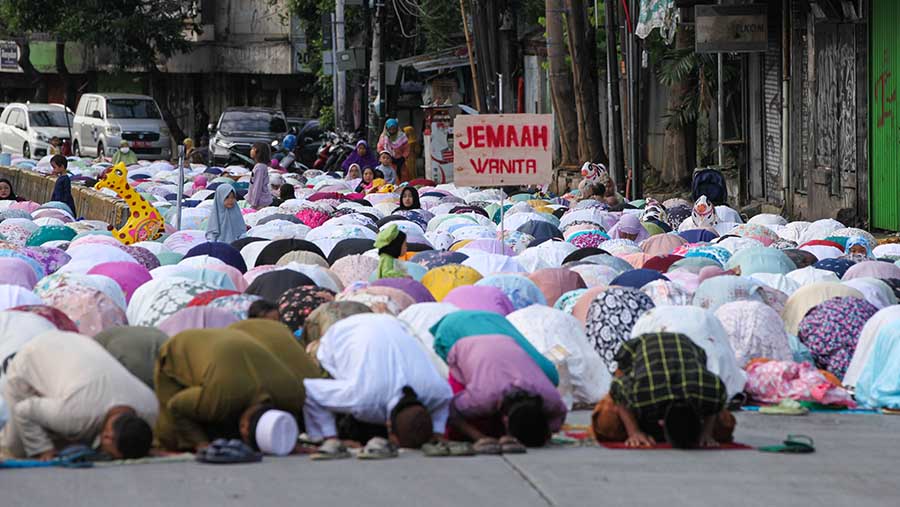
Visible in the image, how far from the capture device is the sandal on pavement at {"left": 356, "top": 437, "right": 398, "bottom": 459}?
8.42m

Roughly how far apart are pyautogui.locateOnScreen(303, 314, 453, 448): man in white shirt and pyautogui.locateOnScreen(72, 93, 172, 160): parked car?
3201cm

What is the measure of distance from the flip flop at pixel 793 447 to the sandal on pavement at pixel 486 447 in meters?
1.44

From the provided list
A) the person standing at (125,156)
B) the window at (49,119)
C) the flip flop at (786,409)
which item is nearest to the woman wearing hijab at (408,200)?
the flip flop at (786,409)

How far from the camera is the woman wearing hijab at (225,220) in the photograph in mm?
17375

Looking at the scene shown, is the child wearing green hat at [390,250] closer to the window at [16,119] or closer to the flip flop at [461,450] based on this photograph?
the flip flop at [461,450]

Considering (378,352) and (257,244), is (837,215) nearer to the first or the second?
(257,244)

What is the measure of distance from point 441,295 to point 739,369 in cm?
276

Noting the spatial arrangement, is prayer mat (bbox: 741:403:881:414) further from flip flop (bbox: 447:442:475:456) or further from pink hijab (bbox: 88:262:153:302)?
pink hijab (bbox: 88:262:153:302)

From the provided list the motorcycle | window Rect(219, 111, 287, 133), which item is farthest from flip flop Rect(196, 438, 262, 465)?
window Rect(219, 111, 287, 133)

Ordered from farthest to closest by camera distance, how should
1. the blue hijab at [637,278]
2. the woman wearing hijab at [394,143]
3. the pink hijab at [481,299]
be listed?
the woman wearing hijab at [394,143] < the blue hijab at [637,278] < the pink hijab at [481,299]

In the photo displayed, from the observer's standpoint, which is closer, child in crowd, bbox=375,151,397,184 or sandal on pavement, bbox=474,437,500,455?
sandal on pavement, bbox=474,437,500,455

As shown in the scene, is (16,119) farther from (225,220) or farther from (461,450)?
A: (461,450)

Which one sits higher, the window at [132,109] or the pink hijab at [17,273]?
the window at [132,109]

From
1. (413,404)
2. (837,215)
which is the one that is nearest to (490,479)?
(413,404)
